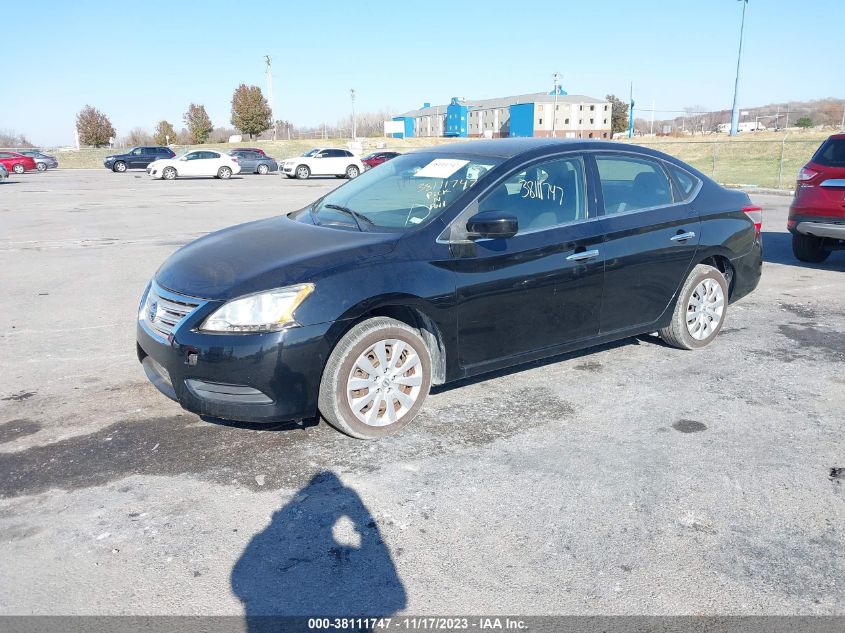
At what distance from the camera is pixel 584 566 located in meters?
3.01

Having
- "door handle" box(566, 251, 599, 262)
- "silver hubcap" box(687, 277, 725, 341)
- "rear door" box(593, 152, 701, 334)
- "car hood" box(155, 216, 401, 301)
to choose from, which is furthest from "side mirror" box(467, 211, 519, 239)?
"silver hubcap" box(687, 277, 725, 341)

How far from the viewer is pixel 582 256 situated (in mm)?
4898

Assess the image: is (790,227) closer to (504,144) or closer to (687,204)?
(687,204)

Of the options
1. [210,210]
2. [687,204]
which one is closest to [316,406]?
[687,204]

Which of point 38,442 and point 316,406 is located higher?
point 316,406

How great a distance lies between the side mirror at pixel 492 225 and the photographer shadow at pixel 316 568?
1744 millimetres

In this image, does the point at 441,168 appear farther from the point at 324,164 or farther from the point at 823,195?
the point at 324,164

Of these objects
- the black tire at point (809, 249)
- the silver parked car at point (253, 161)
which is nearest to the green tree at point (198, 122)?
the silver parked car at point (253, 161)

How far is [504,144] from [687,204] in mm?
1608

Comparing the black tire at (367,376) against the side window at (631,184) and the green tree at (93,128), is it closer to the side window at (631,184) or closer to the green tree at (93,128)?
the side window at (631,184)

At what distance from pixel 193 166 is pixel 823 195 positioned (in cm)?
3176

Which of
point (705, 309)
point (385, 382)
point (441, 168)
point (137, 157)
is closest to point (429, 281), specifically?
point (385, 382)

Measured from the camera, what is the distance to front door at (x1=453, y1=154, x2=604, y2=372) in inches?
177

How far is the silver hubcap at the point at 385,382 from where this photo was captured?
4.12m
